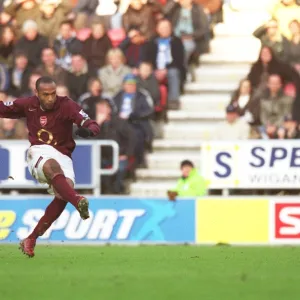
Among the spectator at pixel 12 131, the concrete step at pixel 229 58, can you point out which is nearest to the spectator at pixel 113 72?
the spectator at pixel 12 131

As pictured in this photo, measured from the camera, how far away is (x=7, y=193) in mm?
16891

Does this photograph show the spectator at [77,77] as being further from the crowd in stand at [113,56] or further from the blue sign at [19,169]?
the blue sign at [19,169]

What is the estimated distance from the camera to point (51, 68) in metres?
18.9

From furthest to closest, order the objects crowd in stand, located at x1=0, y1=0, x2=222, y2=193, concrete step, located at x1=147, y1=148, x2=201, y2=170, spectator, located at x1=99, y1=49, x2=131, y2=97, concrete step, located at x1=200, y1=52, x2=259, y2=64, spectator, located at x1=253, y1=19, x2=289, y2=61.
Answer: concrete step, located at x1=200, y1=52, x2=259, y2=64, spectator, located at x1=99, y1=49, x2=131, y2=97, spectator, located at x1=253, y1=19, x2=289, y2=61, concrete step, located at x1=147, y1=148, x2=201, y2=170, crowd in stand, located at x1=0, y1=0, x2=222, y2=193

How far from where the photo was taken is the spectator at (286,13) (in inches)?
731

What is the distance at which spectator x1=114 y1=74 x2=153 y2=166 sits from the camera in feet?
58.6

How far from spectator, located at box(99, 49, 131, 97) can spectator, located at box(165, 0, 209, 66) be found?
104 cm

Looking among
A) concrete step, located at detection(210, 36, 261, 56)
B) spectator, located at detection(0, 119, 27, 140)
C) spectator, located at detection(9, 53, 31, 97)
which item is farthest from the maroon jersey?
concrete step, located at detection(210, 36, 261, 56)

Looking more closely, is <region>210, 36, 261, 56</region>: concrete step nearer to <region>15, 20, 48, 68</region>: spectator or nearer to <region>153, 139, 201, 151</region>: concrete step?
<region>153, 139, 201, 151</region>: concrete step

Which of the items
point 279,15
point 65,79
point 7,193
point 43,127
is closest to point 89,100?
point 65,79

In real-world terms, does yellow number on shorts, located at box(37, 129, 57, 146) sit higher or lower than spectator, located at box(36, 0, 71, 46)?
lower

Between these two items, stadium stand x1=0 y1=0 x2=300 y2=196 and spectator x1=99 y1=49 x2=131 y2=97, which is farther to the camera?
spectator x1=99 y1=49 x2=131 y2=97

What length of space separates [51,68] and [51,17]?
1523 millimetres

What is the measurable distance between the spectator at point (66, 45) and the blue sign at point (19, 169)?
132 inches
